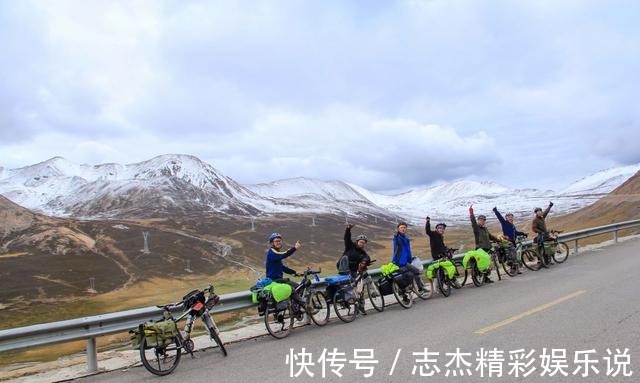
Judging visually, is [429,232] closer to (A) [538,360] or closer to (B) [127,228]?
(A) [538,360]

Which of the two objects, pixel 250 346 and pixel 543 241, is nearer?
pixel 250 346

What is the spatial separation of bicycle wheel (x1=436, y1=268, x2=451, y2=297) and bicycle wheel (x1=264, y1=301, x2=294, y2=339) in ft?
15.3

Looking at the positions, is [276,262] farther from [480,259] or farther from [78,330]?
[480,259]

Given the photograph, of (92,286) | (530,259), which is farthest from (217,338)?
(92,286)

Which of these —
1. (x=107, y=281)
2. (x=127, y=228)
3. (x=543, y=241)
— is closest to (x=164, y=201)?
(x=127, y=228)

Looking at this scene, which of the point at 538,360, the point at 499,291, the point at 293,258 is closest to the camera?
the point at 538,360

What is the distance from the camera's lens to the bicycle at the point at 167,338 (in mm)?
7699

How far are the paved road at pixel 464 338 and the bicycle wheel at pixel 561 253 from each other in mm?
5638

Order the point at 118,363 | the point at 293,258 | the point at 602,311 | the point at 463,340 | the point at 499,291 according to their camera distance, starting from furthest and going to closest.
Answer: the point at 293,258
the point at 499,291
the point at 602,311
the point at 118,363
the point at 463,340

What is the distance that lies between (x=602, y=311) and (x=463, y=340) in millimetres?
3093

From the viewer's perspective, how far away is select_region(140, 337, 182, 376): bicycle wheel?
765 centimetres

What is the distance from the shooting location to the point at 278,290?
977 centimetres

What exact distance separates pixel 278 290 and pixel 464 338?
11.2ft

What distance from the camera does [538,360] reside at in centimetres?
681
